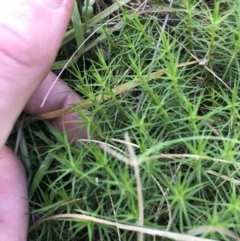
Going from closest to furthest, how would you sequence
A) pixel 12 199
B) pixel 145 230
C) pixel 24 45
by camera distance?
pixel 145 230, pixel 24 45, pixel 12 199

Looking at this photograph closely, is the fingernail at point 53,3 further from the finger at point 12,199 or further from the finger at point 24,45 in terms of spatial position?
the finger at point 12,199

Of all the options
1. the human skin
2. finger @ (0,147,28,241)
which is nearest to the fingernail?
the human skin

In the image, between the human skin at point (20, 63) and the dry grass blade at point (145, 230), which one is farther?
the human skin at point (20, 63)

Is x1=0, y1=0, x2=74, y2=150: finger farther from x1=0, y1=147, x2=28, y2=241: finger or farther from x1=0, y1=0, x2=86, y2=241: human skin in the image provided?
x1=0, y1=147, x2=28, y2=241: finger

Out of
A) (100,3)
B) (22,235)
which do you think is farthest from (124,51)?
(22,235)

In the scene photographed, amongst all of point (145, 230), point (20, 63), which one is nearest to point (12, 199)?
point (20, 63)

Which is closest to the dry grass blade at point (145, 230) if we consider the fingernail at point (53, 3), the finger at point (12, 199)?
the finger at point (12, 199)

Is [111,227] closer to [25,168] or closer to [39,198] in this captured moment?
[39,198]

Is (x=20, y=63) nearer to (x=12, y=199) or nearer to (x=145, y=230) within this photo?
(x=12, y=199)
